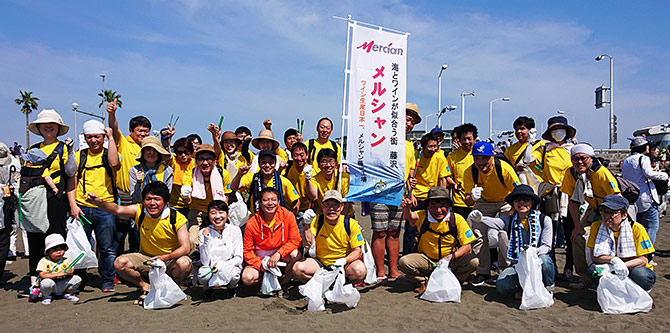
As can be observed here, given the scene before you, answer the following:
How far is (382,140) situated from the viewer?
5723 millimetres

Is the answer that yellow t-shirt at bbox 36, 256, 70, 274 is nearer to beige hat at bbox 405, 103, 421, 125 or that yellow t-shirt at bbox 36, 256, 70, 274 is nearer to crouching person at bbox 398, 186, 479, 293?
crouching person at bbox 398, 186, 479, 293

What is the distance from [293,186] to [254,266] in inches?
48.1

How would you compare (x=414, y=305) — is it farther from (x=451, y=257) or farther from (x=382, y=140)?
(x=382, y=140)

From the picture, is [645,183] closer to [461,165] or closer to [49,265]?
[461,165]

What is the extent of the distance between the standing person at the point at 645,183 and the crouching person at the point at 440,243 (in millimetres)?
3095

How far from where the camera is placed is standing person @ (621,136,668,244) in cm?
644

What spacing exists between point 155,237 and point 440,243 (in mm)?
3393

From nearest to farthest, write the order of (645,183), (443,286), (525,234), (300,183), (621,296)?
(621,296) → (443,286) → (525,234) → (300,183) → (645,183)

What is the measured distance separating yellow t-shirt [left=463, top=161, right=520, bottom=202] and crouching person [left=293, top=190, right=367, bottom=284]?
70.4 inches

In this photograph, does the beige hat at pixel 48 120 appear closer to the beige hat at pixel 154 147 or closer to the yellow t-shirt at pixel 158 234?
the beige hat at pixel 154 147

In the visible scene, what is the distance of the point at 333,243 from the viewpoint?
5.23 metres

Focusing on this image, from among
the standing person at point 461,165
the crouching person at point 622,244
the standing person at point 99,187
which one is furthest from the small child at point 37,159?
the crouching person at point 622,244

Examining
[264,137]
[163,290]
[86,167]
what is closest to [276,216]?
[163,290]

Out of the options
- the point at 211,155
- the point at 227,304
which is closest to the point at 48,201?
the point at 211,155
